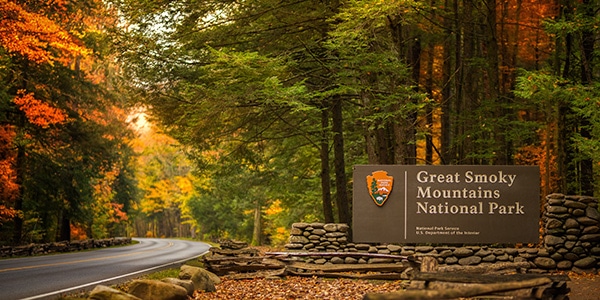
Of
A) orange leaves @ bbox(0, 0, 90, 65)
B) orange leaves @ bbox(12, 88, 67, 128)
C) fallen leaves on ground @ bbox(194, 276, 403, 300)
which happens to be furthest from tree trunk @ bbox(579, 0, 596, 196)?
orange leaves @ bbox(12, 88, 67, 128)

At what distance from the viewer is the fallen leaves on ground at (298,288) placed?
37.0ft

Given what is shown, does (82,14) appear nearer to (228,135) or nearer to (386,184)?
(228,135)

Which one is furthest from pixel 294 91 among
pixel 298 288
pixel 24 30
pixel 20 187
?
pixel 20 187

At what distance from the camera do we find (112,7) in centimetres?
1875

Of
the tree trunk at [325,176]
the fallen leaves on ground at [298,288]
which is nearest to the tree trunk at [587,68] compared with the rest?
the fallen leaves on ground at [298,288]

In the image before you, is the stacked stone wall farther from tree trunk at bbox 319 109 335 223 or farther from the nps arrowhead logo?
tree trunk at bbox 319 109 335 223

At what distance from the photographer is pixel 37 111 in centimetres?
2473

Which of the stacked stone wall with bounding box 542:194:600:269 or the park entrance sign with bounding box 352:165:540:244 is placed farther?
the park entrance sign with bounding box 352:165:540:244

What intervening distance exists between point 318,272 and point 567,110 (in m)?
9.89

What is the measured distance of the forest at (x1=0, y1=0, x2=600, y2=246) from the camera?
16219 mm

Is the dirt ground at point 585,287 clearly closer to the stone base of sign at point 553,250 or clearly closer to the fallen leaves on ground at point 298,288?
the stone base of sign at point 553,250

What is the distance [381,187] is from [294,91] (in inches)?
128

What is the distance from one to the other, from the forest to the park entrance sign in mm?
1535

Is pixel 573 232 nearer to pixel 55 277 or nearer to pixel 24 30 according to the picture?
pixel 55 277
